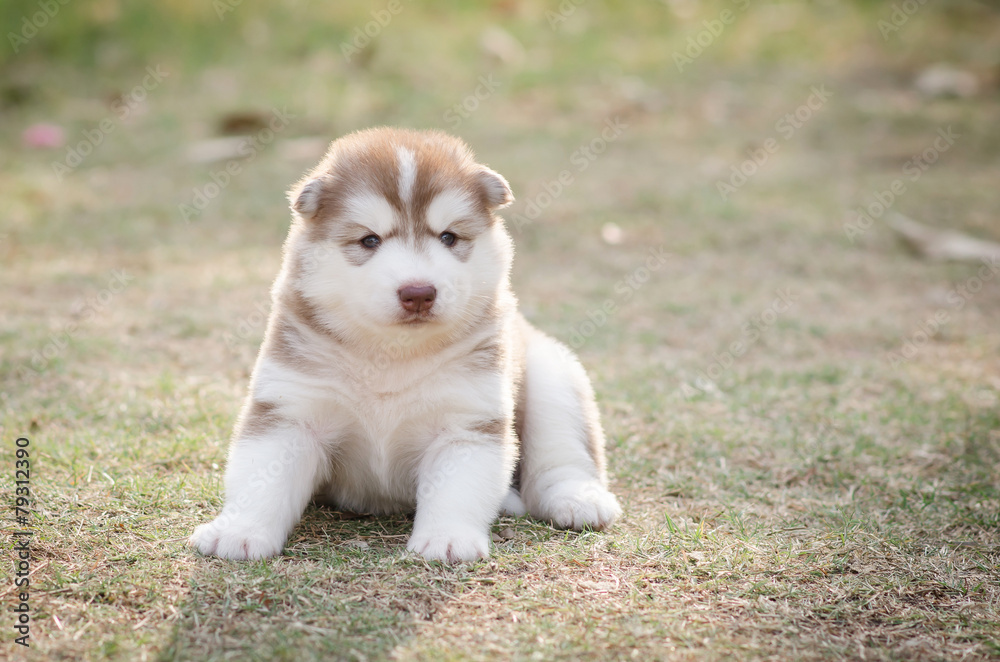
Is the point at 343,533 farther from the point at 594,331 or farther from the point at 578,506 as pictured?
the point at 594,331

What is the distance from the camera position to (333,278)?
3119 millimetres

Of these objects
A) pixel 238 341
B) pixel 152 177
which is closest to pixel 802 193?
pixel 238 341

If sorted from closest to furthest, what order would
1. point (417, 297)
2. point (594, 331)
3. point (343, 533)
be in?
1. point (417, 297)
2. point (343, 533)
3. point (594, 331)

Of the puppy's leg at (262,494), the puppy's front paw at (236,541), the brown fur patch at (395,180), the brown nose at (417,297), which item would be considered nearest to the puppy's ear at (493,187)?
the brown fur patch at (395,180)

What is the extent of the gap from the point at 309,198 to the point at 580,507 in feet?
4.97

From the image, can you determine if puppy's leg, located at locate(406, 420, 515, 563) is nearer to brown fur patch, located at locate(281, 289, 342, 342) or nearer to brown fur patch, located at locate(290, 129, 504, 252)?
brown fur patch, located at locate(281, 289, 342, 342)

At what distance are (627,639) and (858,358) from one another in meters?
3.97

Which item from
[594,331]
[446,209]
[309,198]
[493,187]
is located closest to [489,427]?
[446,209]

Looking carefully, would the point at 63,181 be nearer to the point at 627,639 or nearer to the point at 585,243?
the point at 585,243

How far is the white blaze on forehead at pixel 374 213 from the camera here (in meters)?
3.09

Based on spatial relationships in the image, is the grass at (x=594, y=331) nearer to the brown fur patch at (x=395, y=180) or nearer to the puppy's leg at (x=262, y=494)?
the puppy's leg at (x=262, y=494)

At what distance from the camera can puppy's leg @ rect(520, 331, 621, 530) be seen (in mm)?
3455

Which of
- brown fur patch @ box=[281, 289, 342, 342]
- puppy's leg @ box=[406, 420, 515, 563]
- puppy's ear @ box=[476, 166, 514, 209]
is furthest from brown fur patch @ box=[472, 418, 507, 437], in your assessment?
puppy's ear @ box=[476, 166, 514, 209]

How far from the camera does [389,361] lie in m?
3.21
